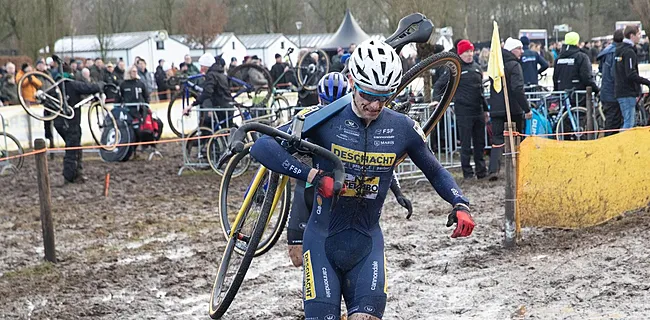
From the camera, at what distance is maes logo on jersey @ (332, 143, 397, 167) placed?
15.8 ft

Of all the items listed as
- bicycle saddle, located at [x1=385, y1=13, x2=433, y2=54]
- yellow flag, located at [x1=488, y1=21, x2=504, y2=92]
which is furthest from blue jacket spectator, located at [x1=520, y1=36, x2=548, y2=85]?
bicycle saddle, located at [x1=385, y1=13, x2=433, y2=54]

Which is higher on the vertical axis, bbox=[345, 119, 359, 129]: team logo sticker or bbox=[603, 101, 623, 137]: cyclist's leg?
bbox=[345, 119, 359, 129]: team logo sticker

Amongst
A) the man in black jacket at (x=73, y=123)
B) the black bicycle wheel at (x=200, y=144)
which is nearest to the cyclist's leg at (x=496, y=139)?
the black bicycle wheel at (x=200, y=144)

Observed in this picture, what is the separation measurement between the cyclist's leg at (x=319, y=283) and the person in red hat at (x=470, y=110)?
8.63 meters

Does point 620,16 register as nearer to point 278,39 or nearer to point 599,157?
point 278,39

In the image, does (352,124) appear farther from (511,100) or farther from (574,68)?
(574,68)

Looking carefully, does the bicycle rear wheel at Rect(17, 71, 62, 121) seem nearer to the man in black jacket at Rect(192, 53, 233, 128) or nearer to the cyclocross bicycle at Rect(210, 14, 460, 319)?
the man in black jacket at Rect(192, 53, 233, 128)

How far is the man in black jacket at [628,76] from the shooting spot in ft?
43.2

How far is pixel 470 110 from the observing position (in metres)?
13.2

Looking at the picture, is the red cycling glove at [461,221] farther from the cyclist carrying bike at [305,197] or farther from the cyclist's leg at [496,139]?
the cyclist's leg at [496,139]

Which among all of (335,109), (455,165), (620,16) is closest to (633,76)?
(455,165)

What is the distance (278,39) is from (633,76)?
4902 cm

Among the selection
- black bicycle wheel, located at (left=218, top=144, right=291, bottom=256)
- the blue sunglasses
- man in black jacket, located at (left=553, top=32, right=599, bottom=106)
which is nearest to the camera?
the blue sunglasses

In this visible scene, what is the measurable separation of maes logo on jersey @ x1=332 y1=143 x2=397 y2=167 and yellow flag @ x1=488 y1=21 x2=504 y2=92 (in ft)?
16.4
